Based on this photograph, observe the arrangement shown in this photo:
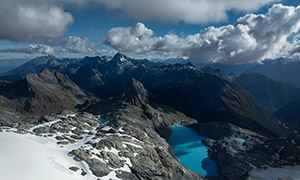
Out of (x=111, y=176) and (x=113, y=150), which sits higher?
(x=113, y=150)

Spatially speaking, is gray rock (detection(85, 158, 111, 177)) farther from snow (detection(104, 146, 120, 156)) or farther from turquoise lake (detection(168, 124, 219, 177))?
turquoise lake (detection(168, 124, 219, 177))

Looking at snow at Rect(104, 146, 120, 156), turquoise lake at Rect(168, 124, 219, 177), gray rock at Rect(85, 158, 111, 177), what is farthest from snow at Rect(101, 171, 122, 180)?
turquoise lake at Rect(168, 124, 219, 177)

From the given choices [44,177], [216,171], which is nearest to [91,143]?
[44,177]

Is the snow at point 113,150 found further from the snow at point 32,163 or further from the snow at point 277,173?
the snow at point 277,173

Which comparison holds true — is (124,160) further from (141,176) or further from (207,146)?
(207,146)

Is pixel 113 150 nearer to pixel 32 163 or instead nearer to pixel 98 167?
pixel 98 167

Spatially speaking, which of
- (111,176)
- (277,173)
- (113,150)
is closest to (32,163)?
(111,176)
